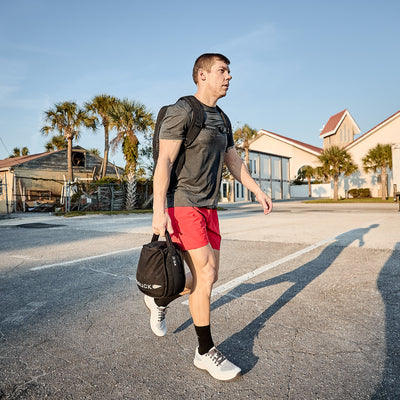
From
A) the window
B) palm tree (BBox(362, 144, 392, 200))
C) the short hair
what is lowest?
the short hair

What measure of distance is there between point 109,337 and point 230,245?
4.32 m

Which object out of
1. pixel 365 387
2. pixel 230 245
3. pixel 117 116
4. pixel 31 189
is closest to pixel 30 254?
pixel 230 245

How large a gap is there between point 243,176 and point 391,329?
1629 millimetres

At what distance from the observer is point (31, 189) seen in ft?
93.2

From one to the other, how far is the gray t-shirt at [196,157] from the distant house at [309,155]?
118 feet

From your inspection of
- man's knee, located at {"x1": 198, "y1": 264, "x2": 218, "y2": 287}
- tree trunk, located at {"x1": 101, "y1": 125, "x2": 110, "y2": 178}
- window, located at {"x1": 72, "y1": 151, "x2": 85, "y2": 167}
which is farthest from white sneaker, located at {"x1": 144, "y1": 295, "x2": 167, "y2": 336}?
window, located at {"x1": 72, "y1": 151, "x2": 85, "y2": 167}

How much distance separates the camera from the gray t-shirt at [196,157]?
2.05m

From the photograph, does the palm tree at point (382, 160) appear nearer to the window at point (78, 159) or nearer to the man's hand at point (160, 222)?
the window at point (78, 159)

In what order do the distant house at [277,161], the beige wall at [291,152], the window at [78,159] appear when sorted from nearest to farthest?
the window at [78,159] → the distant house at [277,161] → the beige wall at [291,152]

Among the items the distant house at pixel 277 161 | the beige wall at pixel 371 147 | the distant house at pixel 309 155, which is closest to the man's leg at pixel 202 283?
the distant house at pixel 309 155

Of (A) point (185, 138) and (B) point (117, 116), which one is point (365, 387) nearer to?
(A) point (185, 138)

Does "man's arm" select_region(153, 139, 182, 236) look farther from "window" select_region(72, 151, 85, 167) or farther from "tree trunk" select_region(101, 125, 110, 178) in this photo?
"window" select_region(72, 151, 85, 167)

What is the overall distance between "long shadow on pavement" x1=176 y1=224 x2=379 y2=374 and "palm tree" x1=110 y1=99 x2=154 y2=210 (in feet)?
56.3

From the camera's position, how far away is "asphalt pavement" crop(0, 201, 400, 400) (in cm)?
176
